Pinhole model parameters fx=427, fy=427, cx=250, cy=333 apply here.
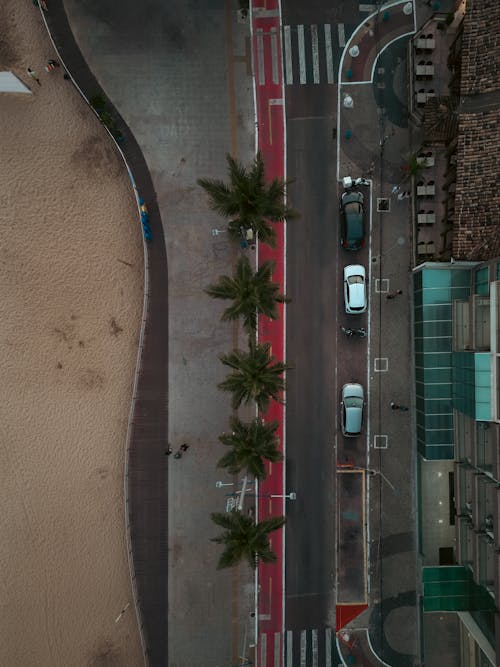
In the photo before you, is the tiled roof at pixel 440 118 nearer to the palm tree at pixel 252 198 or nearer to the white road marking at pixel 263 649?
the palm tree at pixel 252 198

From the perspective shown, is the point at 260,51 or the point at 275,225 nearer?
the point at 260,51

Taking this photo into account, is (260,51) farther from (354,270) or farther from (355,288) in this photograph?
(355,288)

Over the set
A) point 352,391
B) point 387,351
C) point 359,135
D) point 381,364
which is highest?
point 359,135

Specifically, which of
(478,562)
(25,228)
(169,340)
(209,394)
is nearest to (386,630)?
(478,562)

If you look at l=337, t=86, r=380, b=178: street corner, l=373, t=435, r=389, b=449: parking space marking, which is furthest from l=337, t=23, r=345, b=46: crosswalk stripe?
l=373, t=435, r=389, b=449: parking space marking

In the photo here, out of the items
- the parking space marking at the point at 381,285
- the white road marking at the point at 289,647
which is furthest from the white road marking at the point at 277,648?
the parking space marking at the point at 381,285

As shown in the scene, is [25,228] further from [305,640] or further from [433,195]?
[305,640]

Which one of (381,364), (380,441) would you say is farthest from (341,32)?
(380,441)

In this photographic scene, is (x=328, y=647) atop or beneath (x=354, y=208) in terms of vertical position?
beneath
